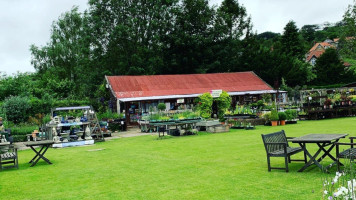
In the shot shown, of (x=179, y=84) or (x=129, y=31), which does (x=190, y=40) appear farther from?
(x=179, y=84)

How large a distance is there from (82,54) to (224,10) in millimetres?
18174

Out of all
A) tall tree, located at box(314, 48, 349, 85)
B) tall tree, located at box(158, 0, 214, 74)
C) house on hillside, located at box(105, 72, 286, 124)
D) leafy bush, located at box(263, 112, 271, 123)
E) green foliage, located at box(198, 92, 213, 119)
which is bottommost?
leafy bush, located at box(263, 112, 271, 123)

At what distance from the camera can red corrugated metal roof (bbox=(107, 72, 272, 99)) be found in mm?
28763

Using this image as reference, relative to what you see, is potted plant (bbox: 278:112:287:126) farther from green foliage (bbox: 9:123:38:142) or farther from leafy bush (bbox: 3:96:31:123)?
leafy bush (bbox: 3:96:31:123)

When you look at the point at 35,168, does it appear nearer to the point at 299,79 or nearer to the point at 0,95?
the point at 0,95

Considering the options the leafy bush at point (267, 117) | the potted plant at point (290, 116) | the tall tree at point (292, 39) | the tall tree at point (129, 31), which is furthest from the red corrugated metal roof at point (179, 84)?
the tall tree at point (292, 39)

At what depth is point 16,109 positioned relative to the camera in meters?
24.1

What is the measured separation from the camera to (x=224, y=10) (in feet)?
144

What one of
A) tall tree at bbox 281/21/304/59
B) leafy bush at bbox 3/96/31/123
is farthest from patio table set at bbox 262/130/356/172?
tall tree at bbox 281/21/304/59

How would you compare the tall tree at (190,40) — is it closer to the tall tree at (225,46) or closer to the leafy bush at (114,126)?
the tall tree at (225,46)

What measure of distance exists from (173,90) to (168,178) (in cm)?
2289

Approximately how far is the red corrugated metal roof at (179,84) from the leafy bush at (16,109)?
6613 mm

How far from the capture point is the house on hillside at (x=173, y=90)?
2777 centimetres

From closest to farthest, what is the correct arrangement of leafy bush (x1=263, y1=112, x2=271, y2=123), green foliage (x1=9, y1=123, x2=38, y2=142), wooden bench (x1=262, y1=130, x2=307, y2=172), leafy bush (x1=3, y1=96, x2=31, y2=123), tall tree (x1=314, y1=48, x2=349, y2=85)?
wooden bench (x1=262, y1=130, x2=307, y2=172)
green foliage (x1=9, y1=123, x2=38, y2=142)
leafy bush (x1=263, y1=112, x2=271, y2=123)
leafy bush (x1=3, y1=96, x2=31, y2=123)
tall tree (x1=314, y1=48, x2=349, y2=85)
